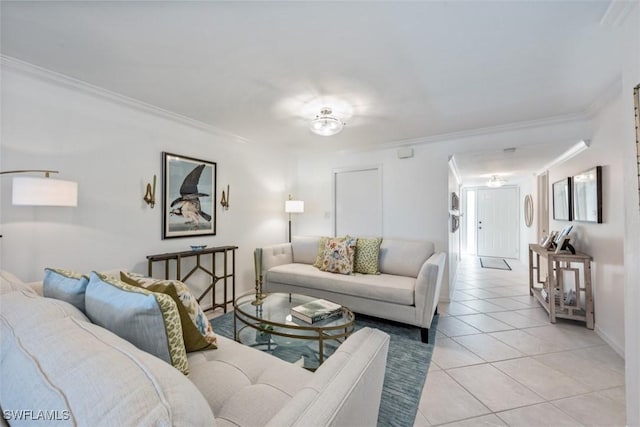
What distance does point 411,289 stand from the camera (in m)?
2.66

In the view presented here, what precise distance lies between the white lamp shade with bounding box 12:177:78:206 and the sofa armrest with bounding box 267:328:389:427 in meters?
2.07

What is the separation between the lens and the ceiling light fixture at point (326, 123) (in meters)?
2.54

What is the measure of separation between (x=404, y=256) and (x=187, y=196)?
8.95ft

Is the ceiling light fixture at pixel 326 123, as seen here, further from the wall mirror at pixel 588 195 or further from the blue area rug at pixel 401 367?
the wall mirror at pixel 588 195

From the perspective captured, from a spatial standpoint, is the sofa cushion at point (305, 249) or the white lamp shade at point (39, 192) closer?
the white lamp shade at point (39, 192)

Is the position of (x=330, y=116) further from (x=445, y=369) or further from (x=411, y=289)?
(x=445, y=369)

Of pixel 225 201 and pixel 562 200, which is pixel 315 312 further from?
pixel 562 200

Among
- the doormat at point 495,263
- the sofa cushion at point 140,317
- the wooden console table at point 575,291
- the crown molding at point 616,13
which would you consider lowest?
the doormat at point 495,263

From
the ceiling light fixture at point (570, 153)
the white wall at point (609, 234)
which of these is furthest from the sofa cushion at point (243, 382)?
the ceiling light fixture at point (570, 153)

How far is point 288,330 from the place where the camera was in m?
2.05

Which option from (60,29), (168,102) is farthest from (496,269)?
(60,29)

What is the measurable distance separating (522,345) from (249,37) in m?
3.43

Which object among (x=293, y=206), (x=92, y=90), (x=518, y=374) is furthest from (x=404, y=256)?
(x=92, y=90)

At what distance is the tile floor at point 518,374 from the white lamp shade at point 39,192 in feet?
8.87
